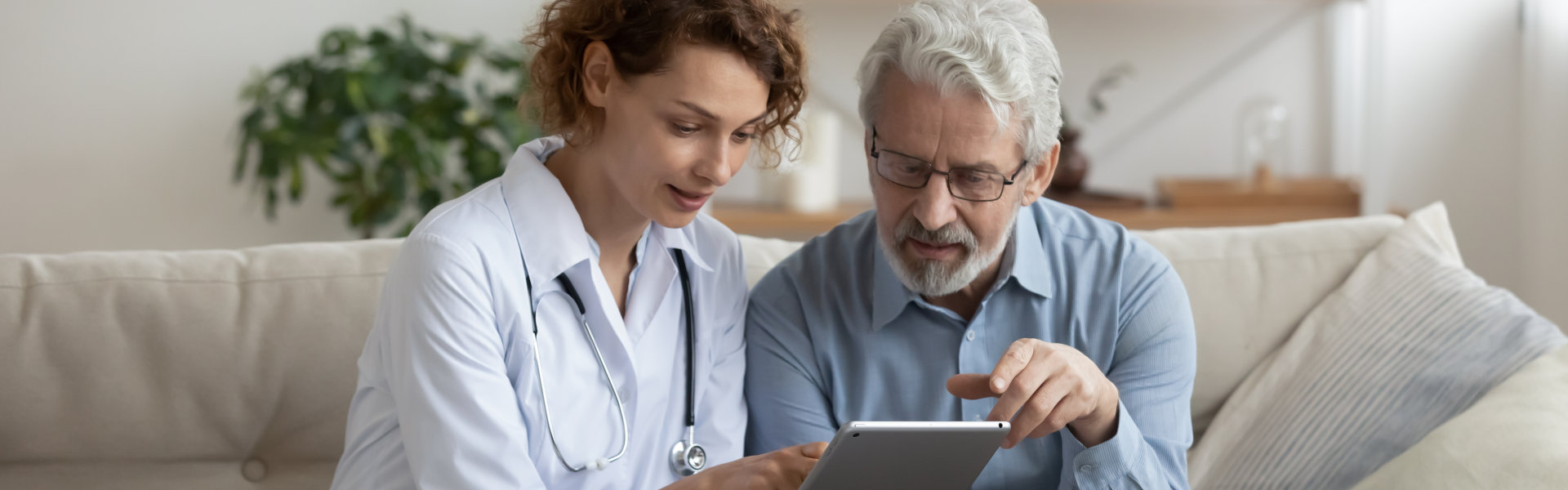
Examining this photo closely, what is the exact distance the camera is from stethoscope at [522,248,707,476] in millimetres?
1312

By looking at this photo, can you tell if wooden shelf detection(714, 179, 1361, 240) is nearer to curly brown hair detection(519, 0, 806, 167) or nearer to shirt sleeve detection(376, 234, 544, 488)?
curly brown hair detection(519, 0, 806, 167)

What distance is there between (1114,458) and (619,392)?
0.61m

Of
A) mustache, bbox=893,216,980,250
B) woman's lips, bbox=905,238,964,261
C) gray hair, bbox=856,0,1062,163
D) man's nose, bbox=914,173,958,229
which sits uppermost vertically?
gray hair, bbox=856,0,1062,163

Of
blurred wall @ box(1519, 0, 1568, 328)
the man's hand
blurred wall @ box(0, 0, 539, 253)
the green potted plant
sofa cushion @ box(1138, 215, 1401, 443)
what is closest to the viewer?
the man's hand

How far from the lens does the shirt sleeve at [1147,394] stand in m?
1.31

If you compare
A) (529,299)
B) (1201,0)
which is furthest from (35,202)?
(1201,0)

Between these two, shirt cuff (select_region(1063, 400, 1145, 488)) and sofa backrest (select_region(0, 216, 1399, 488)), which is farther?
sofa backrest (select_region(0, 216, 1399, 488))

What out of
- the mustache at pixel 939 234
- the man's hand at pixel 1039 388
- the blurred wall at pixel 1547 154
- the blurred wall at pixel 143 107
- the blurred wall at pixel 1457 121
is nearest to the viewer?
the man's hand at pixel 1039 388

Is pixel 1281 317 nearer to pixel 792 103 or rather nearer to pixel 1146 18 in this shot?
pixel 792 103

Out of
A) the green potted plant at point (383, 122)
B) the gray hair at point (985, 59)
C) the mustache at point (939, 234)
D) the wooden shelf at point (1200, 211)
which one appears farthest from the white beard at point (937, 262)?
the green potted plant at point (383, 122)

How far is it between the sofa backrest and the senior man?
0.43 metres

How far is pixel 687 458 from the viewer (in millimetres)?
1469

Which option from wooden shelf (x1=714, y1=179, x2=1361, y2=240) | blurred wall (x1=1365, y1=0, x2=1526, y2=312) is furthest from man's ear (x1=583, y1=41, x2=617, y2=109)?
blurred wall (x1=1365, y1=0, x2=1526, y2=312)

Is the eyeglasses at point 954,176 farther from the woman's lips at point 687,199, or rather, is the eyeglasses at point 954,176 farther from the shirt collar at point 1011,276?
the woman's lips at point 687,199
